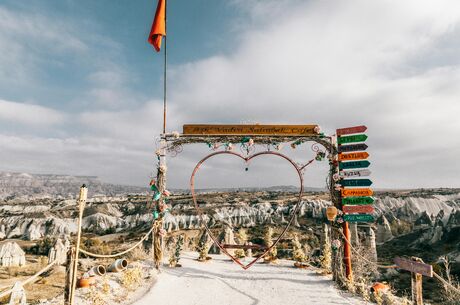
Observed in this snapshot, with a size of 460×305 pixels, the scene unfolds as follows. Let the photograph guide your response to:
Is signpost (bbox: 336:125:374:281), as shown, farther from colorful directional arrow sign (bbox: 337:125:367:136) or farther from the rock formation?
the rock formation

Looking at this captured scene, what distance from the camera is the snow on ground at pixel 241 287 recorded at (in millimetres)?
9086

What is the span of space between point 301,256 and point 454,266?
96.4 ft

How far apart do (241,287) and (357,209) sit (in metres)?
5.29

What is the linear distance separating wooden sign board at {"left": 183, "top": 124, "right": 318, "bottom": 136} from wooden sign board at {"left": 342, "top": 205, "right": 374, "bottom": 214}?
10.6ft

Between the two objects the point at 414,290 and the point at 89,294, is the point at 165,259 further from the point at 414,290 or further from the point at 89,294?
the point at 414,290

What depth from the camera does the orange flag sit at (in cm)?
1216

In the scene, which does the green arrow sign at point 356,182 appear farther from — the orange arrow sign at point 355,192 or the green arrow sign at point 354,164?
the green arrow sign at point 354,164

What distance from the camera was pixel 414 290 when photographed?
7773mm

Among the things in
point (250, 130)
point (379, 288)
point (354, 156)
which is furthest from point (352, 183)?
point (250, 130)

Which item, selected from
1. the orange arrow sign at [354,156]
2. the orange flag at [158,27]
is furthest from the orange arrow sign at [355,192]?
the orange flag at [158,27]

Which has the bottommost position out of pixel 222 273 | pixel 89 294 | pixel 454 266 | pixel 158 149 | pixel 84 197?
pixel 454 266

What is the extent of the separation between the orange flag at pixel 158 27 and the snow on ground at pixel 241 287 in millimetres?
9626

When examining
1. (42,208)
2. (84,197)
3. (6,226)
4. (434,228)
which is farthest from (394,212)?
(42,208)

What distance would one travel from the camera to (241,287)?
1055 centimetres
